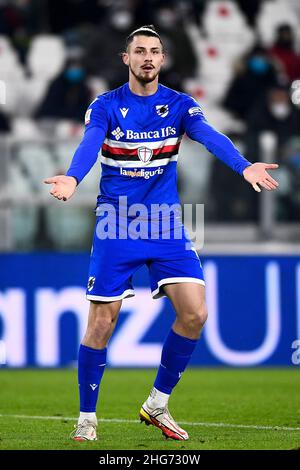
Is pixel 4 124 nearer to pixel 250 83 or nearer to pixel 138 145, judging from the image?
pixel 250 83

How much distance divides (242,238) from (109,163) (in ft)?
17.3

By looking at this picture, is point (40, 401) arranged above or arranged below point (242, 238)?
below

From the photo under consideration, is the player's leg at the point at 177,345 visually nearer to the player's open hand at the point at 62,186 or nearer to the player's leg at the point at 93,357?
the player's leg at the point at 93,357

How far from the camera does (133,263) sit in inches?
246

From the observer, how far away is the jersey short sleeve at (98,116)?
618 cm

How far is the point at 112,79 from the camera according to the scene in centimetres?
1397

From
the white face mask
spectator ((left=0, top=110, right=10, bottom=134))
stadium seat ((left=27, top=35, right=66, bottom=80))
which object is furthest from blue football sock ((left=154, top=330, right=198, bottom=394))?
stadium seat ((left=27, top=35, right=66, bottom=80))

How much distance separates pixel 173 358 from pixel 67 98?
7790 mm

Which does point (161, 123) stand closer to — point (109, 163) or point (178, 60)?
point (109, 163)

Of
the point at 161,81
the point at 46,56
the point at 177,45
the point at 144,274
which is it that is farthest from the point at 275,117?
the point at 46,56

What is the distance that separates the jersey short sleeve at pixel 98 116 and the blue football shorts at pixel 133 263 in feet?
2.08

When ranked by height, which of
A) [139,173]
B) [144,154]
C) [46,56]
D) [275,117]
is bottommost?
[139,173]

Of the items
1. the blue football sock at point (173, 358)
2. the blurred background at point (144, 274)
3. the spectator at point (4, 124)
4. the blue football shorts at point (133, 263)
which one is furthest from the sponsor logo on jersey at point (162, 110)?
the spectator at point (4, 124)
